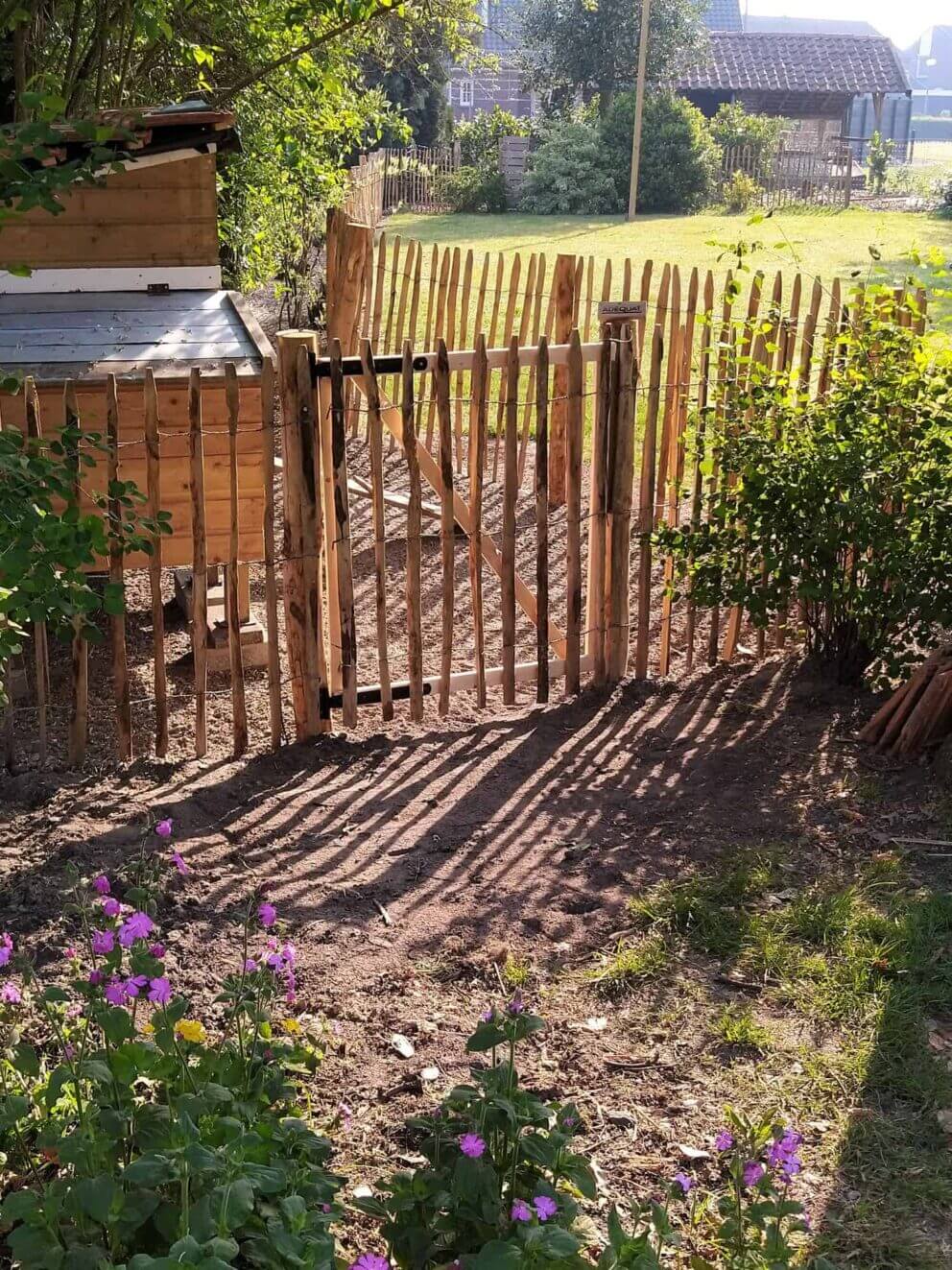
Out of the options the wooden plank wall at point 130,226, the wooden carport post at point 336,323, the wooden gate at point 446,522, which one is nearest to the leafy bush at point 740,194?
the wooden carport post at point 336,323

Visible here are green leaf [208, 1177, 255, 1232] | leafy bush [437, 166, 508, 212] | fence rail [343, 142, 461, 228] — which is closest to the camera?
green leaf [208, 1177, 255, 1232]

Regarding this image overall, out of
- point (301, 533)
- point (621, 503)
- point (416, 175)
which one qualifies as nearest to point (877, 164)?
point (416, 175)

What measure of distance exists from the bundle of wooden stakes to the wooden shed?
98.2 inches

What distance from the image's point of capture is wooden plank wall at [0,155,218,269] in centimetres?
636

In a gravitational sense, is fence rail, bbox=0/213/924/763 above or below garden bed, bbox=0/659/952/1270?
above

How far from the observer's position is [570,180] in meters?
31.8

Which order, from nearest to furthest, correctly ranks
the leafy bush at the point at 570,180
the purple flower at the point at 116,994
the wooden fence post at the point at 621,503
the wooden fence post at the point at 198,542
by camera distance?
the purple flower at the point at 116,994 → the wooden fence post at the point at 198,542 → the wooden fence post at the point at 621,503 → the leafy bush at the point at 570,180

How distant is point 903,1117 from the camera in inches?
120

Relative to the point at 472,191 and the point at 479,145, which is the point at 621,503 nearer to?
the point at 472,191

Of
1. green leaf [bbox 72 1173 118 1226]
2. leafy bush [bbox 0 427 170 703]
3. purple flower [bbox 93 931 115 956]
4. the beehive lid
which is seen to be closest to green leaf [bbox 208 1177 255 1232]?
green leaf [bbox 72 1173 118 1226]

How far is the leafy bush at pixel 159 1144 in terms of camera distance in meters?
2.04

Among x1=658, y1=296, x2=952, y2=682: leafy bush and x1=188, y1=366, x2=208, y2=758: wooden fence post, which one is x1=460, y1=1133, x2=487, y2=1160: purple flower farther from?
x1=658, y1=296, x2=952, y2=682: leafy bush

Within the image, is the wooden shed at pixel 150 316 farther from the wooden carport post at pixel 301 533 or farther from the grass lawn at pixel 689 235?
the grass lawn at pixel 689 235

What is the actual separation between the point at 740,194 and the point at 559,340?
26.6 meters
